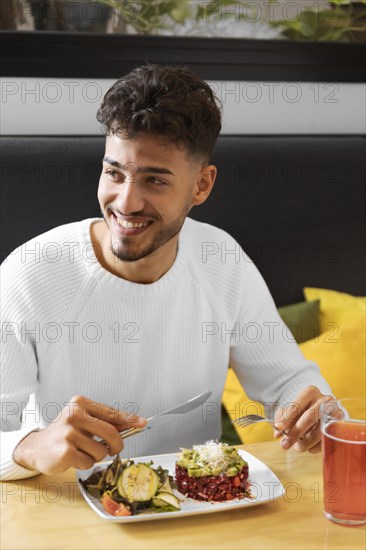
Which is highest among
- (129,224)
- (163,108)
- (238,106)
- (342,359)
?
(238,106)

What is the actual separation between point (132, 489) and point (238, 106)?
58.7 inches

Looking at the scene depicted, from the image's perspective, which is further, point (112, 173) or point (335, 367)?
point (335, 367)

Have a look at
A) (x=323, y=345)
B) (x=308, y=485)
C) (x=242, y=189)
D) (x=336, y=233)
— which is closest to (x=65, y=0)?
(x=242, y=189)

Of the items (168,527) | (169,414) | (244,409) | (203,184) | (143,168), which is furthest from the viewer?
(244,409)

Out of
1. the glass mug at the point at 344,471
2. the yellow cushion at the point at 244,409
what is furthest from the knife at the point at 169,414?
the yellow cushion at the point at 244,409

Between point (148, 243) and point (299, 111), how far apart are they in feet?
3.80

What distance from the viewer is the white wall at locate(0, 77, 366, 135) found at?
6.95ft

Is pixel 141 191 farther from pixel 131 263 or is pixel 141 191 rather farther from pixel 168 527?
pixel 168 527

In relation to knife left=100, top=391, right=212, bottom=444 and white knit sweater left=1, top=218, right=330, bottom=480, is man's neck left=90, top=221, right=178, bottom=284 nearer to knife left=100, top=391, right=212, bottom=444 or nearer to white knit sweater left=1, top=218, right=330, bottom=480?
white knit sweater left=1, top=218, right=330, bottom=480

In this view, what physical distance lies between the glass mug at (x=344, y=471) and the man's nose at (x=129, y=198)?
0.47 metres

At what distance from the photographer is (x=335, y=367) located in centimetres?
201

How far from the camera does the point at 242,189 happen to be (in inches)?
86.0

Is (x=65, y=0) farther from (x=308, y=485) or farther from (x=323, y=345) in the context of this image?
(x=308, y=485)

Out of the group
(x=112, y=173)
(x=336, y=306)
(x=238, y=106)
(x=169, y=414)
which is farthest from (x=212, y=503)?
(x=238, y=106)
